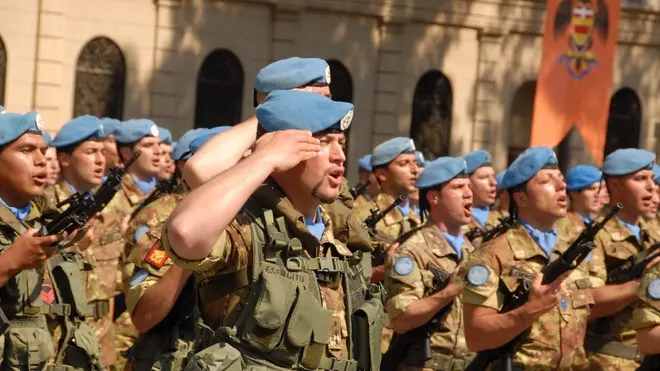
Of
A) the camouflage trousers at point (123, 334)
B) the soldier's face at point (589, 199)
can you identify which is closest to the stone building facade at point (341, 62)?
the soldier's face at point (589, 199)

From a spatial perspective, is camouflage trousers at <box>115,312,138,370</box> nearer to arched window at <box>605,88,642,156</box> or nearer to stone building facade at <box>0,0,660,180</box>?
stone building facade at <box>0,0,660,180</box>

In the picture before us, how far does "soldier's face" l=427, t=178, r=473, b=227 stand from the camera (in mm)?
10938

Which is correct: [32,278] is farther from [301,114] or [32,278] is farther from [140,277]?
[301,114]

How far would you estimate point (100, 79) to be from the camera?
2442cm

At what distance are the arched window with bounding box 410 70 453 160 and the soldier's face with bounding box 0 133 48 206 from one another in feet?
65.0

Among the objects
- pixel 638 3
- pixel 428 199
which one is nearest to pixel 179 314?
pixel 428 199

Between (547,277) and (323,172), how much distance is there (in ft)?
8.75

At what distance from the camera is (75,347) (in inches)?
345

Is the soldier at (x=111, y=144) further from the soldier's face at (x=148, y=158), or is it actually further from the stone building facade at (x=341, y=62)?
the stone building facade at (x=341, y=62)

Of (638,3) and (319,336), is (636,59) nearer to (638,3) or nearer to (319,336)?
(638,3)

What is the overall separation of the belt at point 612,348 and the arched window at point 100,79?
561 inches

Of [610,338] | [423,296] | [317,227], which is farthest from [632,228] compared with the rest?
[317,227]

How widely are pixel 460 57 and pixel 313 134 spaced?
2247 centimetres

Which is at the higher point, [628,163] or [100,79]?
[628,163]
